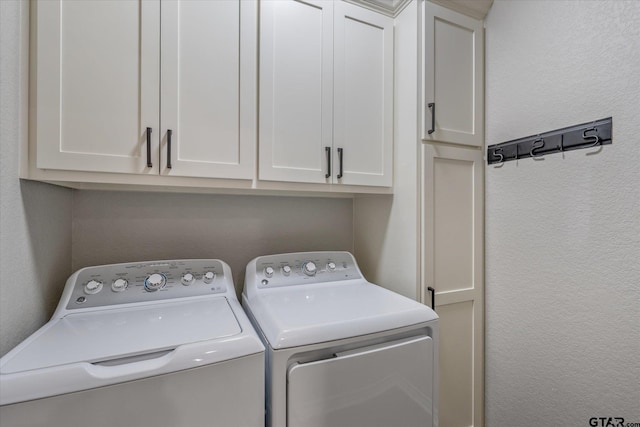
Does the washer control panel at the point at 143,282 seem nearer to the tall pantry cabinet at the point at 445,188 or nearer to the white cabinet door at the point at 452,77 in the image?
the tall pantry cabinet at the point at 445,188

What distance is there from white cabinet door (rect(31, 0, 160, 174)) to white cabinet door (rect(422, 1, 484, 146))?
3.91 ft

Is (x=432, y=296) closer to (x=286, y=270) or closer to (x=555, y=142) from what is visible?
(x=286, y=270)

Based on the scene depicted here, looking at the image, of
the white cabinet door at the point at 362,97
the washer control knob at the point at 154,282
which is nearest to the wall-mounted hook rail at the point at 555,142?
the white cabinet door at the point at 362,97

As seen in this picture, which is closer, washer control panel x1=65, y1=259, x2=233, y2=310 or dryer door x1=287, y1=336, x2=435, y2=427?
dryer door x1=287, y1=336, x2=435, y2=427

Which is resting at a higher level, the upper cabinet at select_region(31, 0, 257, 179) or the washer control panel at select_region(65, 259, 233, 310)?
the upper cabinet at select_region(31, 0, 257, 179)

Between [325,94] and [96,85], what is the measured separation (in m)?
0.91

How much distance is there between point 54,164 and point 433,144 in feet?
5.02

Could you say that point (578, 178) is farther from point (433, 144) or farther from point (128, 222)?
point (128, 222)

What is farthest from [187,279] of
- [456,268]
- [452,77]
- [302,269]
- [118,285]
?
[452,77]

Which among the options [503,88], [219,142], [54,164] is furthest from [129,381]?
[503,88]

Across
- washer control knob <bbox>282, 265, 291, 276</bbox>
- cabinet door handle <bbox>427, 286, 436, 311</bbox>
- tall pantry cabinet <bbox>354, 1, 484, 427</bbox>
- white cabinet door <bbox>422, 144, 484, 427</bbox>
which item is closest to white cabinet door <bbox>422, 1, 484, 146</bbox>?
tall pantry cabinet <bbox>354, 1, 484, 427</bbox>

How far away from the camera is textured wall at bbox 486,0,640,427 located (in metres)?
1.01

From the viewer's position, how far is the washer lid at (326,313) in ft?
3.03

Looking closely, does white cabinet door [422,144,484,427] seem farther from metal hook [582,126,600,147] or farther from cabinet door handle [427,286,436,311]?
metal hook [582,126,600,147]
